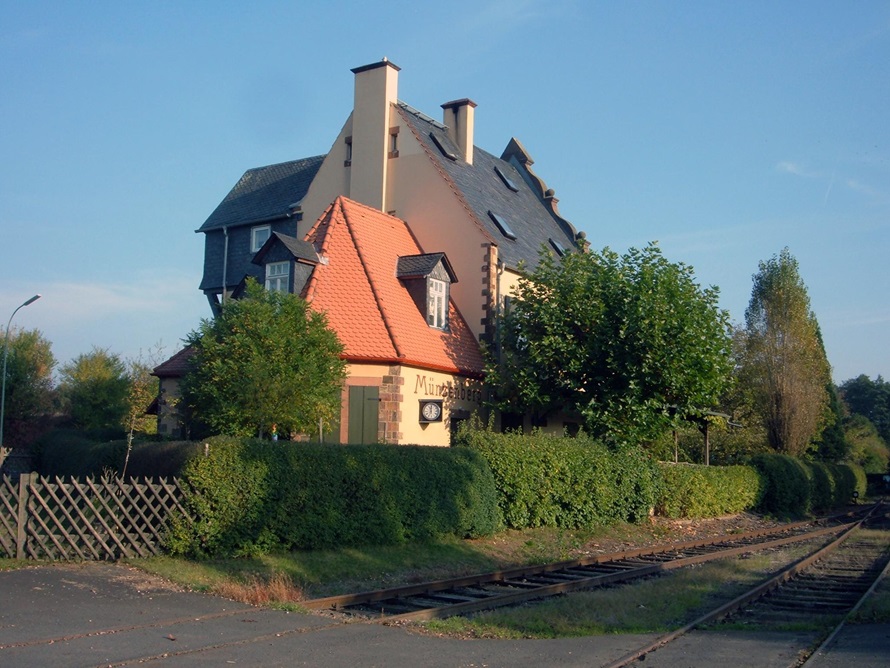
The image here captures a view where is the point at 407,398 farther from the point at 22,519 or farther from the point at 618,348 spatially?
the point at 22,519

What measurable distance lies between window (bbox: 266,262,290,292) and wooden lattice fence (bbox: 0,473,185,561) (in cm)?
970

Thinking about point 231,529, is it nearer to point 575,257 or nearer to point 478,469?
point 478,469

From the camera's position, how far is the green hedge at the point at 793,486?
3644cm

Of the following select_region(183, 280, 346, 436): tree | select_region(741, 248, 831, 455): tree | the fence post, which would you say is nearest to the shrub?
select_region(741, 248, 831, 455): tree

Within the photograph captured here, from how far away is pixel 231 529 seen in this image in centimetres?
1501

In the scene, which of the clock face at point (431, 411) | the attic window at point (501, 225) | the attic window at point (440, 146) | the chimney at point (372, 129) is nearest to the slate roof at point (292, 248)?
the clock face at point (431, 411)

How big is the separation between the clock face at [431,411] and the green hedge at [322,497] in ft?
15.3

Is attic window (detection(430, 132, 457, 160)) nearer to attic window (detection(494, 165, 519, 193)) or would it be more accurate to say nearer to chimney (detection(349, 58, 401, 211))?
chimney (detection(349, 58, 401, 211))

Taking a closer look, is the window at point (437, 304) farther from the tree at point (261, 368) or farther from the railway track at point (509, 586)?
the railway track at point (509, 586)

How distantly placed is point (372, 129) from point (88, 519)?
18.9m

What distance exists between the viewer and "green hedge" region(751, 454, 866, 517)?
36.4m

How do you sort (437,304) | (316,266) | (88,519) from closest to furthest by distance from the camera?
(88,519)
(316,266)
(437,304)

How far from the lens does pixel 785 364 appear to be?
162ft

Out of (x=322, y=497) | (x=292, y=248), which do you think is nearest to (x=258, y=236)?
(x=292, y=248)
